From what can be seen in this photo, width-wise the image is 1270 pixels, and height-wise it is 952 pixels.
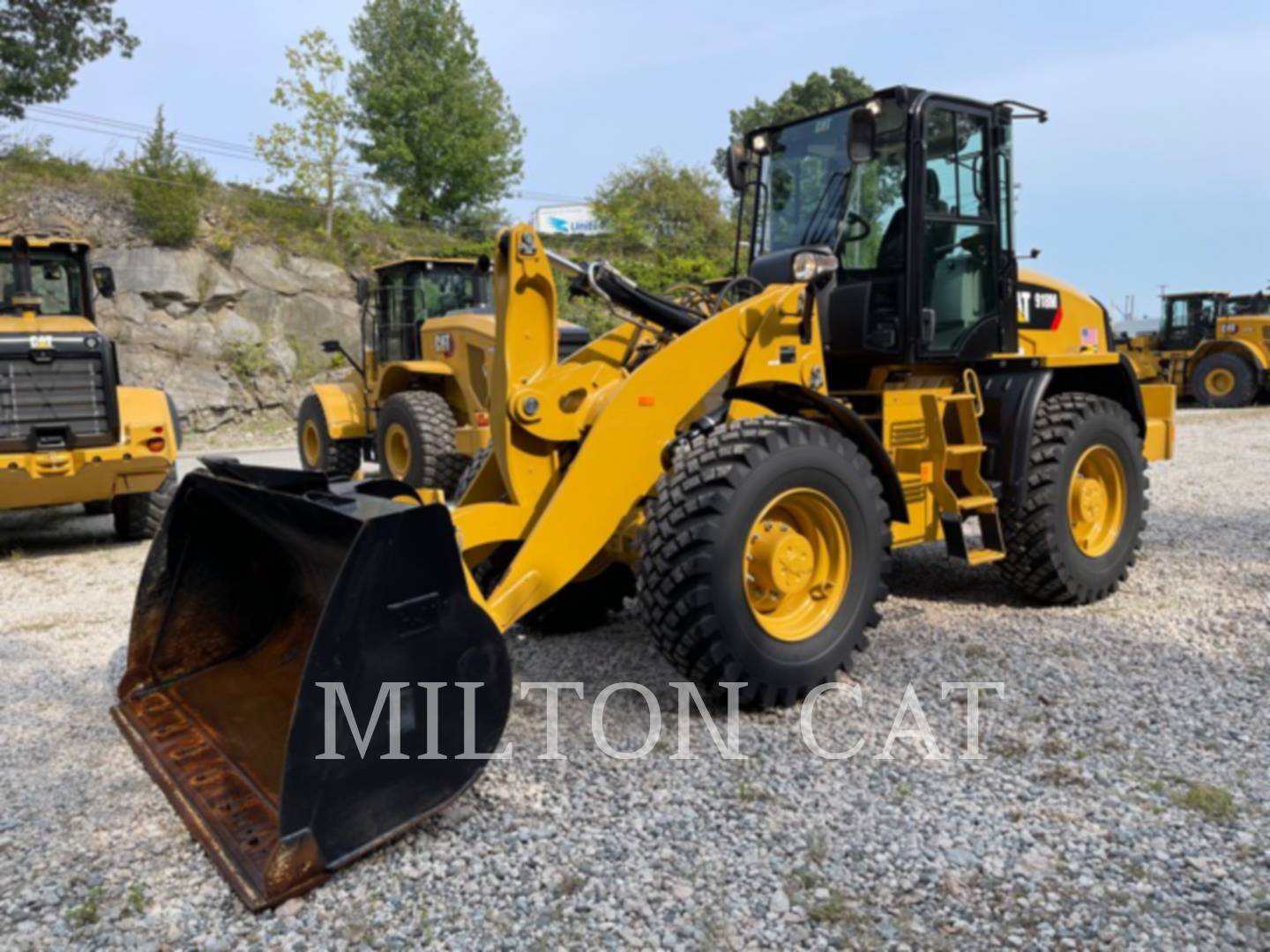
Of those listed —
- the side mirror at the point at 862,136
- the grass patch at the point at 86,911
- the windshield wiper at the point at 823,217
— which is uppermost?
the side mirror at the point at 862,136

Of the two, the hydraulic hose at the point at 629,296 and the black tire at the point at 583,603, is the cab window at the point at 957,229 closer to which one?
the hydraulic hose at the point at 629,296

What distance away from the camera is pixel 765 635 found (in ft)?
12.0

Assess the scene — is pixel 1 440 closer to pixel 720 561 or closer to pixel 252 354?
pixel 720 561

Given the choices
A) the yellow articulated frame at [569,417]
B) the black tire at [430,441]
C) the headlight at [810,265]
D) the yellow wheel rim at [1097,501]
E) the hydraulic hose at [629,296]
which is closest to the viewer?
the yellow articulated frame at [569,417]

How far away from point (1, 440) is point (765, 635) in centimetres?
601

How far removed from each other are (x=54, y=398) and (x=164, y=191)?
53.6 ft

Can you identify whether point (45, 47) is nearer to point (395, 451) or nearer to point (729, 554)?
point (395, 451)

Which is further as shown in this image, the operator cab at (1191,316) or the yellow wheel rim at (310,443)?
the operator cab at (1191,316)

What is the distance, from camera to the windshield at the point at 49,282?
7.95 metres

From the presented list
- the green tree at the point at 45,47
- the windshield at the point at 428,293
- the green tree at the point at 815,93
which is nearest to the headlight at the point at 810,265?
the windshield at the point at 428,293

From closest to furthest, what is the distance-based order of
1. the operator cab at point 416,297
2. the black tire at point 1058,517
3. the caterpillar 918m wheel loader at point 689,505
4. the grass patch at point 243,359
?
the caterpillar 918m wheel loader at point 689,505 → the black tire at point 1058,517 → the operator cab at point 416,297 → the grass patch at point 243,359

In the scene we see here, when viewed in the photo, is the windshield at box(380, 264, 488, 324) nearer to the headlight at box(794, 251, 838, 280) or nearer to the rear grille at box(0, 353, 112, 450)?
the rear grille at box(0, 353, 112, 450)

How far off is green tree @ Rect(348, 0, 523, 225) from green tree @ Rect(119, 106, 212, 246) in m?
10.4

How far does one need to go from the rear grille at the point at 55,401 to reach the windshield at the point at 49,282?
1.07m
